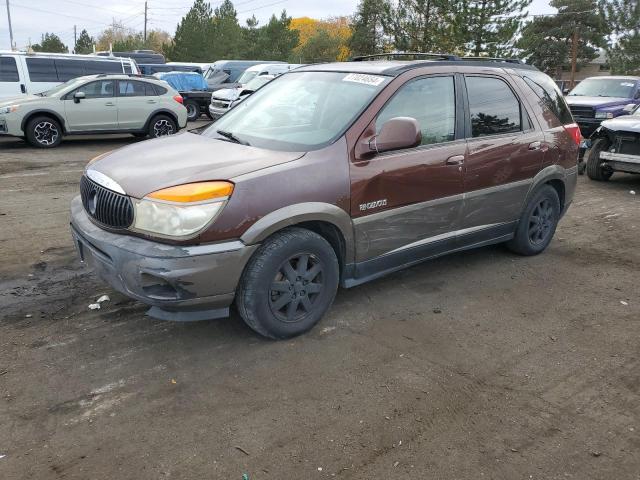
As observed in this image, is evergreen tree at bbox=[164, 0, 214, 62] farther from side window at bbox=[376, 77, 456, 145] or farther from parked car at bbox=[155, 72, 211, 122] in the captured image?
side window at bbox=[376, 77, 456, 145]

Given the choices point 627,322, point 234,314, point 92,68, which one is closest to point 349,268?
point 234,314

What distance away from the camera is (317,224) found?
146 inches

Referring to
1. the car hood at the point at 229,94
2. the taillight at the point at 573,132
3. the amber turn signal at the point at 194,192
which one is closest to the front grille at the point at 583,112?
the taillight at the point at 573,132

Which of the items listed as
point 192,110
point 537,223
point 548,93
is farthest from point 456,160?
point 192,110

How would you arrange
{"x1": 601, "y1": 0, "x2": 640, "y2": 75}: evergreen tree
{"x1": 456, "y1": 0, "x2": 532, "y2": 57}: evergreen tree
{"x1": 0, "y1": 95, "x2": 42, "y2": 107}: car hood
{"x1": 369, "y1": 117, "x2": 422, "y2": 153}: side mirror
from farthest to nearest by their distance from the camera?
{"x1": 601, "y1": 0, "x2": 640, "y2": 75}: evergreen tree
{"x1": 456, "y1": 0, "x2": 532, "y2": 57}: evergreen tree
{"x1": 0, "y1": 95, "x2": 42, "y2": 107}: car hood
{"x1": 369, "y1": 117, "x2": 422, "y2": 153}: side mirror

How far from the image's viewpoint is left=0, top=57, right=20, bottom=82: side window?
14.0m

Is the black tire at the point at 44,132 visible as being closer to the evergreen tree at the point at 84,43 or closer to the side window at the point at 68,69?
the side window at the point at 68,69

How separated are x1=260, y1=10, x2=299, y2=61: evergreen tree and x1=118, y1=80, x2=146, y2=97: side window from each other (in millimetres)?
37042

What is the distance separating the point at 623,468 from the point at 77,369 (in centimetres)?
301

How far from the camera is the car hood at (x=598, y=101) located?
13391mm

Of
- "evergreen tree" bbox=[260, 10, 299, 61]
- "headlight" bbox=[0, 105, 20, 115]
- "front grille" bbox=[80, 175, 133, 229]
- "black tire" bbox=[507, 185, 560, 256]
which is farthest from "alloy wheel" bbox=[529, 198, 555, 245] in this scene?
"evergreen tree" bbox=[260, 10, 299, 61]

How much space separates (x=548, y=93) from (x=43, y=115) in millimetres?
10763

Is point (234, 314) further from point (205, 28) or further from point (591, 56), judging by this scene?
point (591, 56)

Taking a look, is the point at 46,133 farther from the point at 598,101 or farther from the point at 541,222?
the point at 598,101
